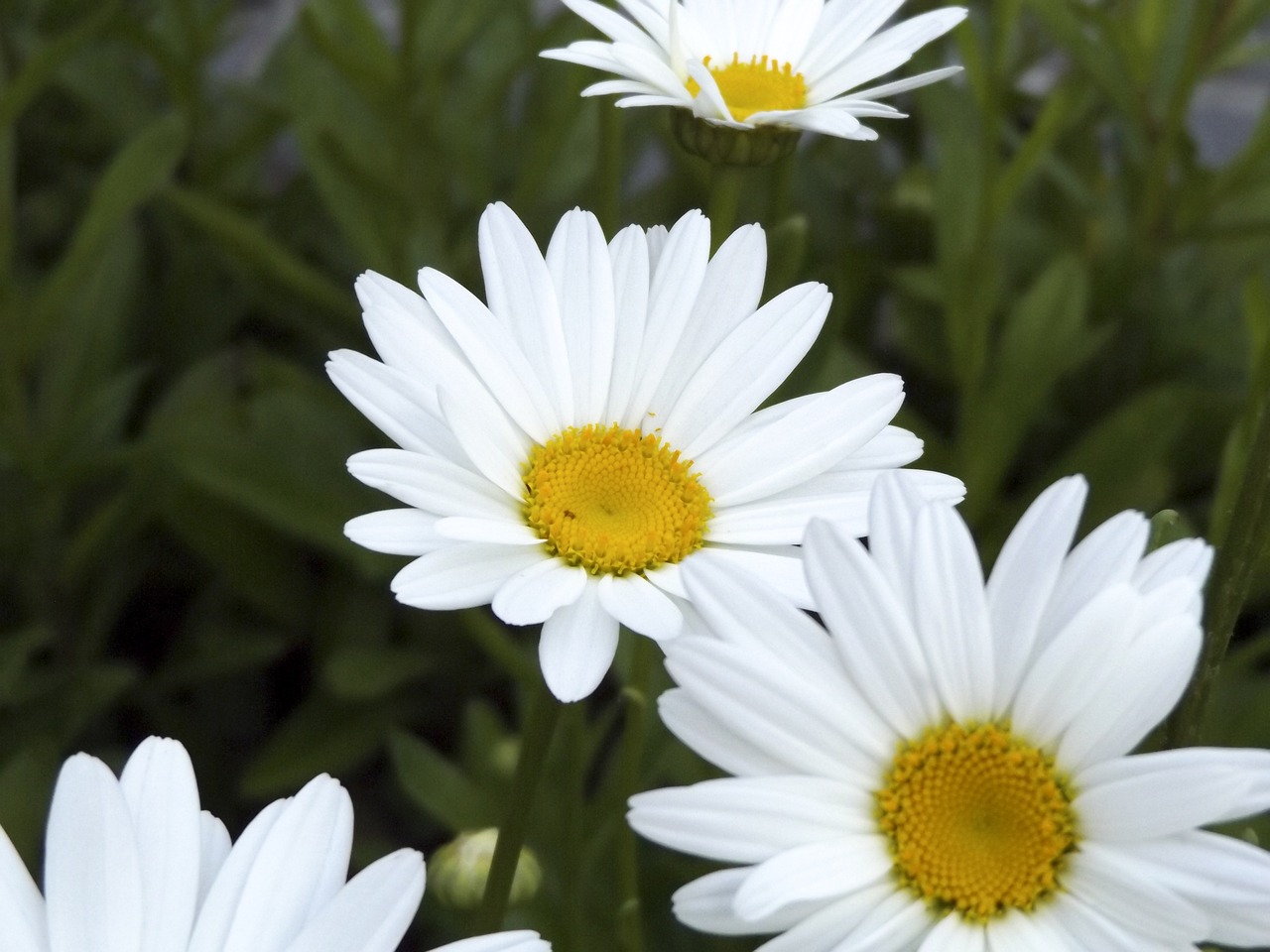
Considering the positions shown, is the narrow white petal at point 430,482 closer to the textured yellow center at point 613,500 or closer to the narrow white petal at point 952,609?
the textured yellow center at point 613,500

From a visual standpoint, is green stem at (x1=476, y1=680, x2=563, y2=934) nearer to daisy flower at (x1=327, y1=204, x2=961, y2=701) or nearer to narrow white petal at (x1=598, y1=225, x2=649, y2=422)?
daisy flower at (x1=327, y1=204, x2=961, y2=701)

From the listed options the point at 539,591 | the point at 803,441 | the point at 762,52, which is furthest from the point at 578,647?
the point at 762,52

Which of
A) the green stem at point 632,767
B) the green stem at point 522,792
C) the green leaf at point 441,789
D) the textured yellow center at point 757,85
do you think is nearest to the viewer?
the green stem at point 522,792

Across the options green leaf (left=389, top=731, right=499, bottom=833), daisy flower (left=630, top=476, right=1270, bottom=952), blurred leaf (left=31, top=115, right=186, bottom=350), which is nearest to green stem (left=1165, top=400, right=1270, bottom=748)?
daisy flower (left=630, top=476, right=1270, bottom=952)

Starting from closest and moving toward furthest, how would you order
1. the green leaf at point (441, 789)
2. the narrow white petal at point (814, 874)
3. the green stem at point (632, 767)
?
the narrow white petal at point (814, 874), the green stem at point (632, 767), the green leaf at point (441, 789)

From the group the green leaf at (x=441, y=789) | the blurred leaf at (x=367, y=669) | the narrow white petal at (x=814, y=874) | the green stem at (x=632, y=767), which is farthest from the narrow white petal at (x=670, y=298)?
the blurred leaf at (x=367, y=669)

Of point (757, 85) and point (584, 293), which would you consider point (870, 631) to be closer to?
point (584, 293)

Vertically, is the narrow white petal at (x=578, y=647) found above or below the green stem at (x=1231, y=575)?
below
